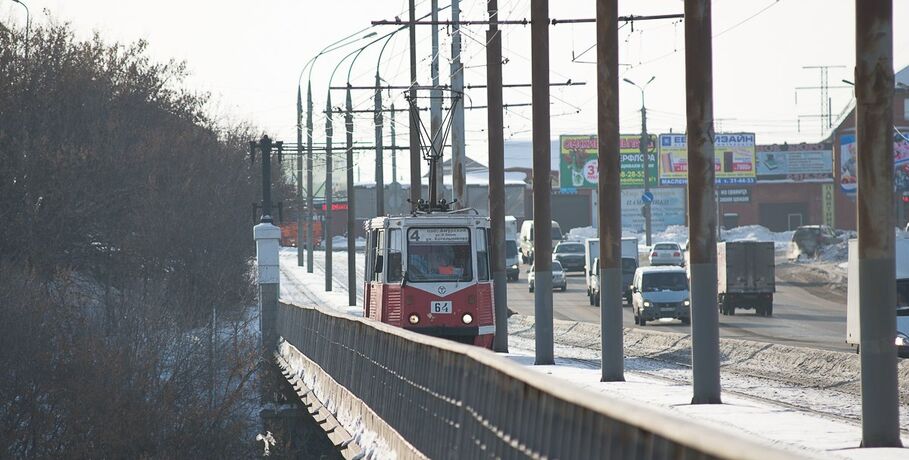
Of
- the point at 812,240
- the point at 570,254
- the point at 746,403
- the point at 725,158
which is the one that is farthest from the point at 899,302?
the point at 725,158

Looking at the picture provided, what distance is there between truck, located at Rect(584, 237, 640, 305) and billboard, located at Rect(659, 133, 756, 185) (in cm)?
4067

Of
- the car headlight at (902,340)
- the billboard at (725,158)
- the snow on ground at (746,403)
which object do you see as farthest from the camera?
the billboard at (725,158)

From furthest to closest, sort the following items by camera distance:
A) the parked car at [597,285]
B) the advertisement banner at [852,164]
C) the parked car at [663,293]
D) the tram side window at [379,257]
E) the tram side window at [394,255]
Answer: the advertisement banner at [852,164]
the parked car at [597,285]
the parked car at [663,293]
the tram side window at [379,257]
the tram side window at [394,255]

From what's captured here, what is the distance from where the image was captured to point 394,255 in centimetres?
3023

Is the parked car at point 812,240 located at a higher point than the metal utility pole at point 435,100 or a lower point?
lower

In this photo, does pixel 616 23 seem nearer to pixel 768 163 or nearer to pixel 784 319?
pixel 784 319

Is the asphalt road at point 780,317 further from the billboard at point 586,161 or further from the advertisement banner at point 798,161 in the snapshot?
the advertisement banner at point 798,161

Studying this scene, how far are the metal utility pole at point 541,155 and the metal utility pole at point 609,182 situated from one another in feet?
12.1

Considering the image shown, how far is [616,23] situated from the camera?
25.2 m

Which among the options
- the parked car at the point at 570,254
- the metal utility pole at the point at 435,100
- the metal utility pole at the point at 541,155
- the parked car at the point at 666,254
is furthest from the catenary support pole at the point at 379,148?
the parked car at the point at 570,254

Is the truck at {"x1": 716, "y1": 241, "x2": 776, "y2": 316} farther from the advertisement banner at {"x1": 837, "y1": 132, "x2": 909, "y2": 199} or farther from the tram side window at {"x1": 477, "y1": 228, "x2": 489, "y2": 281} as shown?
the advertisement banner at {"x1": 837, "y1": 132, "x2": 909, "y2": 199}

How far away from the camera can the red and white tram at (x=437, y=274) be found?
98.2ft

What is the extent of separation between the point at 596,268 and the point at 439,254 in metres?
36.5

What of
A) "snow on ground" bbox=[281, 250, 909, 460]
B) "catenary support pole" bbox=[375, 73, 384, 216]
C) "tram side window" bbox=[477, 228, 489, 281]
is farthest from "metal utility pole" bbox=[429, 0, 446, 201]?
"catenary support pole" bbox=[375, 73, 384, 216]
